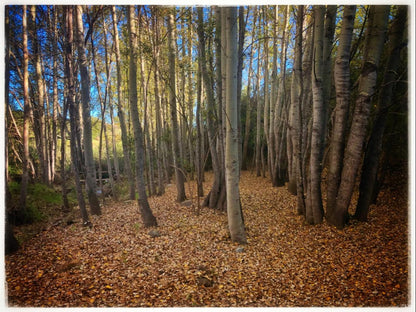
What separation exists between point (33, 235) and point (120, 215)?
2.34 m

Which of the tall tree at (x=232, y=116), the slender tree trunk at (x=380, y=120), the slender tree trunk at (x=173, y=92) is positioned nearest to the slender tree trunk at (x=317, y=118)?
the slender tree trunk at (x=380, y=120)

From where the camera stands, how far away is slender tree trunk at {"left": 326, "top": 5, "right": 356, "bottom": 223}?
349 cm

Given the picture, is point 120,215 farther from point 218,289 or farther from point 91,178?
point 218,289

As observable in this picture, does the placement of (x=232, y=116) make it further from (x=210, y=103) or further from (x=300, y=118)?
(x=210, y=103)

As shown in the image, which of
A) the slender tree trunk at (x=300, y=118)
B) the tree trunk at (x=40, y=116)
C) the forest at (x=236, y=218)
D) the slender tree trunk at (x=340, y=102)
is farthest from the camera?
the tree trunk at (x=40, y=116)

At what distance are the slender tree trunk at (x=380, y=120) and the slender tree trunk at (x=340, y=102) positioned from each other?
1.61 feet

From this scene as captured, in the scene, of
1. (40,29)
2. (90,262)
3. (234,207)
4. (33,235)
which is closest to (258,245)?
(234,207)

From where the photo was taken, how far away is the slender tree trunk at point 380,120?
3.54 m

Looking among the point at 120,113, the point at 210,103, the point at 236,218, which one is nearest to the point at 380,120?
the point at 236,218

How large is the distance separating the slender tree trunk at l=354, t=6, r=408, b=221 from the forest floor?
0.42 m

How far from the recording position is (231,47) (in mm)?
3180

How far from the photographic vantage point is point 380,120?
3.78 m

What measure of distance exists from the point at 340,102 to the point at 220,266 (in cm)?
343

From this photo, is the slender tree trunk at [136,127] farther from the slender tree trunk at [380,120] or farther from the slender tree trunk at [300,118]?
the slender tree trunk at [380,120]
